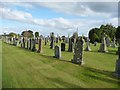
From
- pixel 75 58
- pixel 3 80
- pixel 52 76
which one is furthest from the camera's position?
pixel 75 58

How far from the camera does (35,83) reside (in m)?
12.0

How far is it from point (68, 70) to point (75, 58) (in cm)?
385

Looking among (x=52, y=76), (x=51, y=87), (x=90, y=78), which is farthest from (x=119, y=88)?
(x=52, y=76)

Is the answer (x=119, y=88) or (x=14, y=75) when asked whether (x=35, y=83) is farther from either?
(x=119, y=88)

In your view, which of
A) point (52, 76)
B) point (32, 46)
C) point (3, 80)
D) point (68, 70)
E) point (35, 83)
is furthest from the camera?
point (32, 46)

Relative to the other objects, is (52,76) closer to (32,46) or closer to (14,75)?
(14,75)

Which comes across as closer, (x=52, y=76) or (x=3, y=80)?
(x=3, y=80)

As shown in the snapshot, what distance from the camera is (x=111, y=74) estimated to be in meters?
14.5

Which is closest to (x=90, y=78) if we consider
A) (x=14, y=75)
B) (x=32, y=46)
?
(x=14, y=75)

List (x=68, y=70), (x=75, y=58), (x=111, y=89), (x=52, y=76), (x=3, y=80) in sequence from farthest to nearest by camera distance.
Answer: (x=75, y=58)
(x=68, y=70)
(x=52, y=76)
(x=3, y=80)
(x=111, y=89)

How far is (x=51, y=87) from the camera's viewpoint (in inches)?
442

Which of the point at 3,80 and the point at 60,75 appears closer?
the point at 3,80

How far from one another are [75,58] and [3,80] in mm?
7771

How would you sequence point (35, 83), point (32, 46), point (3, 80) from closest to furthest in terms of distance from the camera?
1. point (35, 83)
2. point (3, 80)
3. point (32, 46)
